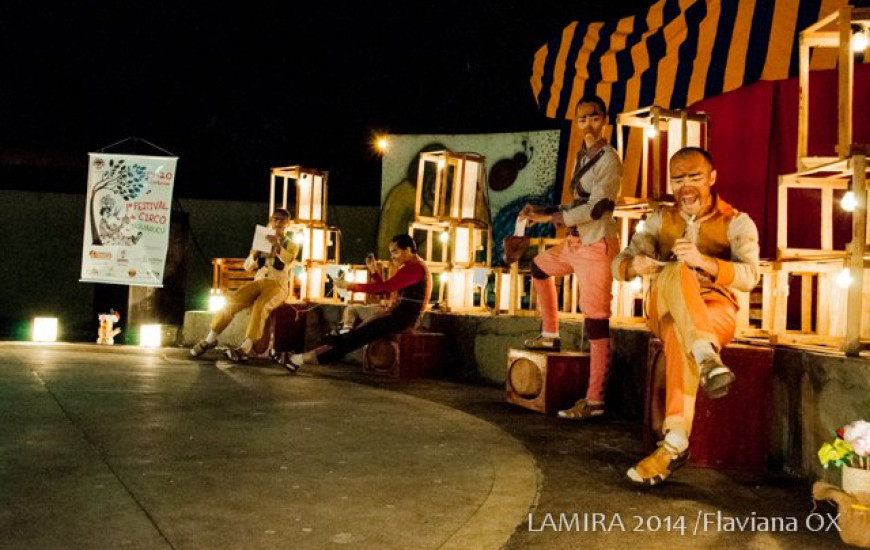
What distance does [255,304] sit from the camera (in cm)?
857

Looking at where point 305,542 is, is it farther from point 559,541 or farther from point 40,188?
point 40,188

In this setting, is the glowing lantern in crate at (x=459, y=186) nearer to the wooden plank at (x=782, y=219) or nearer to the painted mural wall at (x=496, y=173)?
the painted mural wall at (x=496, y=173)

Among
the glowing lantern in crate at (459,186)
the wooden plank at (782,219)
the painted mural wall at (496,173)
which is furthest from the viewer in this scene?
the painted mural wall at (496,173)

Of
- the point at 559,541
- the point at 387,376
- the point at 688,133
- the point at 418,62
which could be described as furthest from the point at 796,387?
the point at 418,62

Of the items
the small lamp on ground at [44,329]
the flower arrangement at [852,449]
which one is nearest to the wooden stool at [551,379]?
Result: the flower arrangement at [852,449]

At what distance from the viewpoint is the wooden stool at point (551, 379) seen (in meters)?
5.57

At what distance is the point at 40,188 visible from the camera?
595 inches

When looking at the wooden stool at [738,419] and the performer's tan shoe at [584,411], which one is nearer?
the wooden stool at [738,419]

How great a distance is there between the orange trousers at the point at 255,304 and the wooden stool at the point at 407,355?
134cm

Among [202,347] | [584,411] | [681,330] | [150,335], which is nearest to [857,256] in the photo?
[681,330]

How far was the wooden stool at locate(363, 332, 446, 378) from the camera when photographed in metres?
7.66

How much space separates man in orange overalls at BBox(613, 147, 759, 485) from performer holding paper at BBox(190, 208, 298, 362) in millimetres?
5273

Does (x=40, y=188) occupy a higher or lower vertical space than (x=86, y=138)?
lower

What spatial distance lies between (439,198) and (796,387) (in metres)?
5.76
